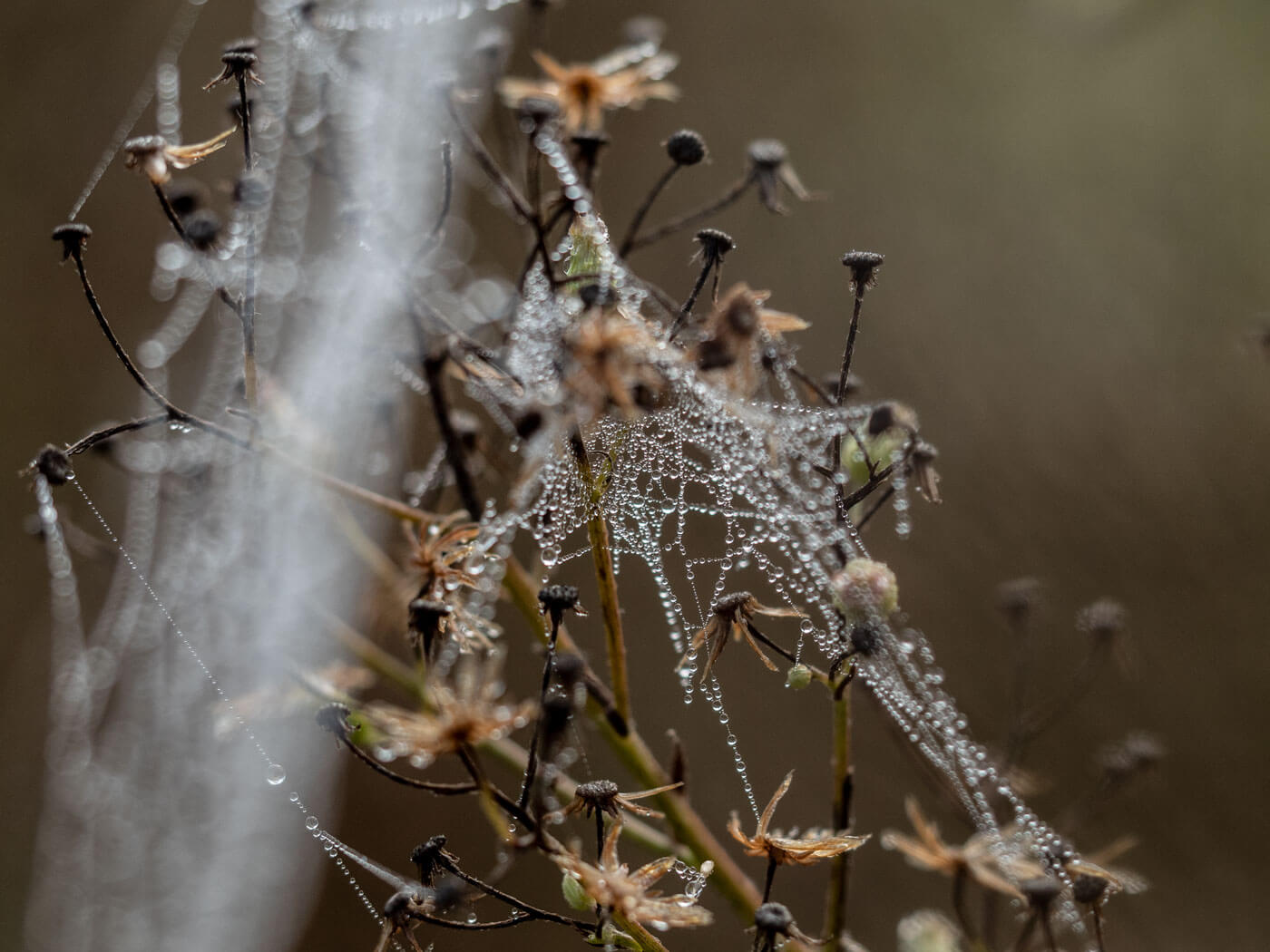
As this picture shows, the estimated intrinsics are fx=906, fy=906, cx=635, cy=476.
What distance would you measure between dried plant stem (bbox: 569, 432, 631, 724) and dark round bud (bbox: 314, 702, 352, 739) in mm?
126

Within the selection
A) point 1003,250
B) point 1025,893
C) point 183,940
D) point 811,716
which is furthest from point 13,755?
point 1003,250

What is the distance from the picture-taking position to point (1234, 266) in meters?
1.03

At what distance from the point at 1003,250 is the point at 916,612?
46 centimetres

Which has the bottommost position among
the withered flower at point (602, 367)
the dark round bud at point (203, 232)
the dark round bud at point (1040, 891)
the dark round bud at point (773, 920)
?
the dark round bud at point (773, 920)

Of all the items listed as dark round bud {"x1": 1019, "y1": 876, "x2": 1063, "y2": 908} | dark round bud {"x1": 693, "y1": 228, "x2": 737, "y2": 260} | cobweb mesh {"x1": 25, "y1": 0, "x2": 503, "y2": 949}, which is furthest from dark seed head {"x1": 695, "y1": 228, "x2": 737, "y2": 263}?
cobweb mesh {"x1": 25, "y1": 0, "x2": 503, "y2": 949}

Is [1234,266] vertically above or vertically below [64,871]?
above

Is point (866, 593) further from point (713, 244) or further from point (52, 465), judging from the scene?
point (52, 465)

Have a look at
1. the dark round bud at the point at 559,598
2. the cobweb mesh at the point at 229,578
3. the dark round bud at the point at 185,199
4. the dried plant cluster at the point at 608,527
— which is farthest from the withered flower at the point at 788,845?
the cobweb mesh at the point at 229,578

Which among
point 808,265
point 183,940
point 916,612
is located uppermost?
point 808,265

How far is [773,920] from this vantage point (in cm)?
34

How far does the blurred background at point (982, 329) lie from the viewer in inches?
39.8

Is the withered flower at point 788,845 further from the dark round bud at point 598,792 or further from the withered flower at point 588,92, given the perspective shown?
the withered flower at point 588,92

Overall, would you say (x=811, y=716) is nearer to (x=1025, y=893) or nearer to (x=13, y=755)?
(x=1025, y=893)

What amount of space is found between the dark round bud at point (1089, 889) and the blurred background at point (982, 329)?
0.65 metres
